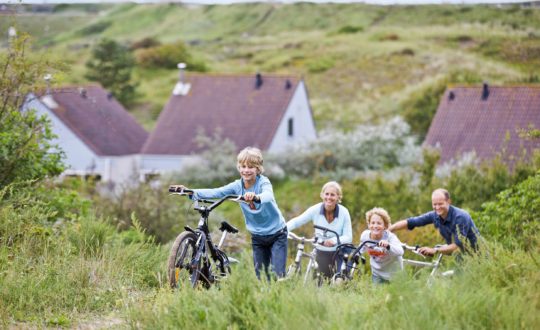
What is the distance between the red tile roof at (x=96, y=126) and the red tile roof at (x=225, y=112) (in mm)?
2308

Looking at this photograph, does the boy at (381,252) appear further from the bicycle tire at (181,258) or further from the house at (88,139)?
the house at (88,139)

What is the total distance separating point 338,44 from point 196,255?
80.1 meters

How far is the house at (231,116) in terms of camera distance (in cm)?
5162

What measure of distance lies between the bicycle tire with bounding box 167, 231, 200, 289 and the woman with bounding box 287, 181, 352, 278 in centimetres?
150

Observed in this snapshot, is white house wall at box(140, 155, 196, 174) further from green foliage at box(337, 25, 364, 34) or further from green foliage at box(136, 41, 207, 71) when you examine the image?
green foliage at box(337, 25, 364, 34)

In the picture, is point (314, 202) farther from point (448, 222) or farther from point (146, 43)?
point (146, 43)

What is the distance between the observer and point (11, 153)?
1428cm

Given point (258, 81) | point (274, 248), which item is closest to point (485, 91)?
point (258, 81)

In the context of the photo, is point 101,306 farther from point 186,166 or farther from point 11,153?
point 186,166

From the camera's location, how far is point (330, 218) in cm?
1070

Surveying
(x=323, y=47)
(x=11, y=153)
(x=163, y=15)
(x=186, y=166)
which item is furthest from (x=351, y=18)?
(x=11, y=153)

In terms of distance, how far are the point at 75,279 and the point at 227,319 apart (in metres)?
2.92

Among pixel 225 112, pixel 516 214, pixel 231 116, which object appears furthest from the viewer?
pixel 225 112

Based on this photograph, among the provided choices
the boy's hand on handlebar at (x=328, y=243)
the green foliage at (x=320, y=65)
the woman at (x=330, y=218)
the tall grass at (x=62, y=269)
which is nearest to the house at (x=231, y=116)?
the green foliage at (x=320, y=65)
